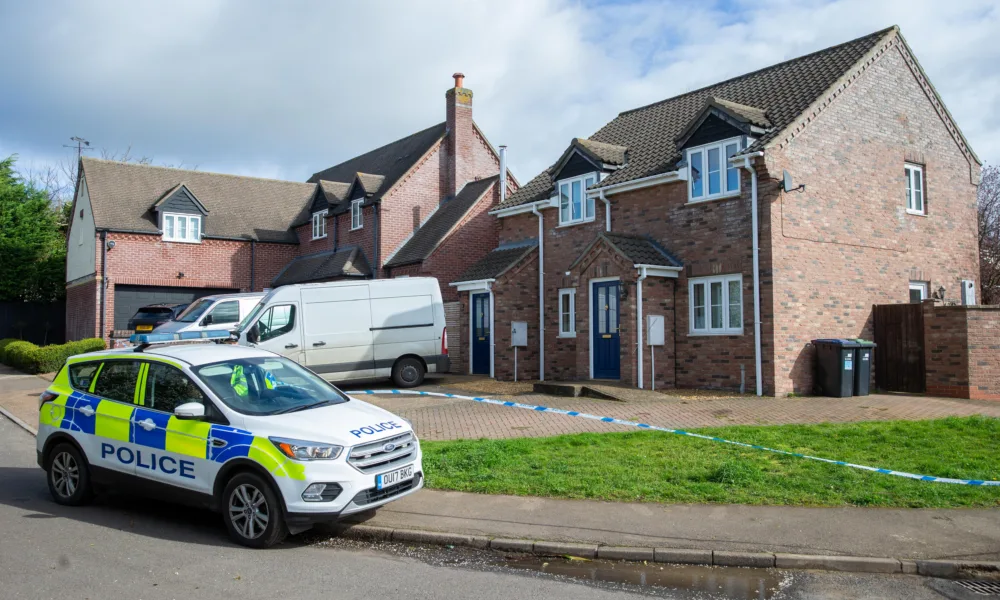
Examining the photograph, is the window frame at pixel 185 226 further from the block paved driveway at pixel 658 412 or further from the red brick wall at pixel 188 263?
the block paved driveway at pixel 658 412

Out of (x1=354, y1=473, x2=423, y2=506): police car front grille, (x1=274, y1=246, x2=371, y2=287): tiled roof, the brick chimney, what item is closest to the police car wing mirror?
(x1=354, y1=473, x2=423, y2=506): police car front grille

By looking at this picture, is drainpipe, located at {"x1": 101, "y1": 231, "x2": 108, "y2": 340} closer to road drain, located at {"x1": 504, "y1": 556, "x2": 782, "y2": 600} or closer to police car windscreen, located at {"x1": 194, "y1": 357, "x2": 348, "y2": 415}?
police car windscreen, located at {"x1": 194, "y1": 357, "x2": 348, "y2": 415}

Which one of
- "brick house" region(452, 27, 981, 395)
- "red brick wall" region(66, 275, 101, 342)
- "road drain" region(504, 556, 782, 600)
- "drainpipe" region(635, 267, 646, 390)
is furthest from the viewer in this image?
"red brick wall" region(66, 275, 101, 342)

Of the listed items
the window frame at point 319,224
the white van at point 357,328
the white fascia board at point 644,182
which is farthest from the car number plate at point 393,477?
the window frame at point 319,224

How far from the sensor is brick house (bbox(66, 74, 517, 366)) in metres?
25.2

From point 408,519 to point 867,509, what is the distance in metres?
4.27

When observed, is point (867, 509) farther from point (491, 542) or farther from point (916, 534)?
point (491, 542)

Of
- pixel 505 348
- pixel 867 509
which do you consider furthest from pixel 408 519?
pixel 505 348

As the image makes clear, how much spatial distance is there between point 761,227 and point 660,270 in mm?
2259

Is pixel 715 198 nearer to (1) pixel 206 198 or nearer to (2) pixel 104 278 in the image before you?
(2) pixel 104 278

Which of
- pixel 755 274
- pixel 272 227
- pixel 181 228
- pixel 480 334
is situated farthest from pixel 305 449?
pixel 272 227

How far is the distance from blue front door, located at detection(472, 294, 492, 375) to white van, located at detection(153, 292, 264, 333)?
611 centimetres

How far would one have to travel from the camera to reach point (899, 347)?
16.3 m

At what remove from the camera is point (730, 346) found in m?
15.7
